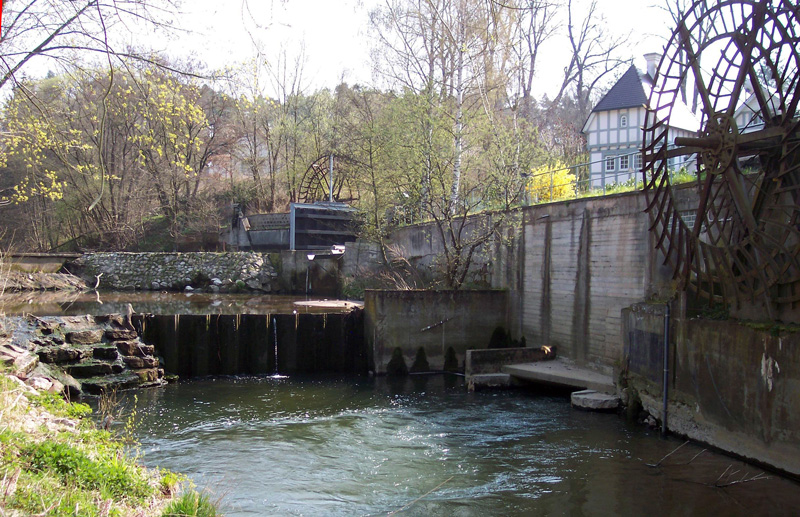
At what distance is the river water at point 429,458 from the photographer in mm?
7211

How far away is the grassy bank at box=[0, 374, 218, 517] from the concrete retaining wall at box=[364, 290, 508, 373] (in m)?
8.87

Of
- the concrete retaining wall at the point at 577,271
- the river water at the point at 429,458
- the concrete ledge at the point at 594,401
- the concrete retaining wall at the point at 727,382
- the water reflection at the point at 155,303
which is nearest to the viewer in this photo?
the river water at the point at 429,458

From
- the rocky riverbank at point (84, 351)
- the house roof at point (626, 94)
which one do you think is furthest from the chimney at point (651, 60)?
the rocky riverbank at point (84, 351)

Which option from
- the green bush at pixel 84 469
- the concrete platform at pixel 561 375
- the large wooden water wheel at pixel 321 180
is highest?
the large wooden water wheel at pixel 321 180

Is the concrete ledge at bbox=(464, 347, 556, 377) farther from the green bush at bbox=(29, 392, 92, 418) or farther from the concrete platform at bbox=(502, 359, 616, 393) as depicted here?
the green bush at bbox=(29, 392, 92, 418)

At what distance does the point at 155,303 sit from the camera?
831 inches

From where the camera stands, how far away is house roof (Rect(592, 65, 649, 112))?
31875 mm

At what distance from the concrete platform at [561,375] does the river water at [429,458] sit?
406mm

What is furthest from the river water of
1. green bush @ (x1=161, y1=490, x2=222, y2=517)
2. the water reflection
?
the water reflection

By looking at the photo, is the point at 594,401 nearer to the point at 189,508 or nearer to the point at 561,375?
the point at 561,375

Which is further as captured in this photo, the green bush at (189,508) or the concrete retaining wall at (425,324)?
the concrete retaining wall at (425,324)

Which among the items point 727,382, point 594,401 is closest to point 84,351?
point 594,401

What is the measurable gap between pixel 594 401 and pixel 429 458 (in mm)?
4016

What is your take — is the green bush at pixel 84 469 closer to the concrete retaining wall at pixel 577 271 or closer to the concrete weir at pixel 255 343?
the concrete retaining wall at pixel 577 271
